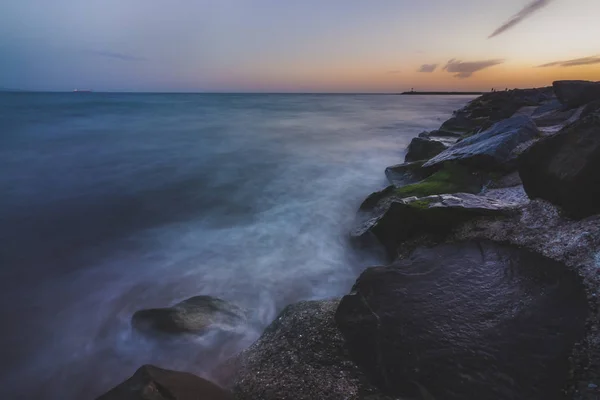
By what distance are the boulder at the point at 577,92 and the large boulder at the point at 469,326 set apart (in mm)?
14734

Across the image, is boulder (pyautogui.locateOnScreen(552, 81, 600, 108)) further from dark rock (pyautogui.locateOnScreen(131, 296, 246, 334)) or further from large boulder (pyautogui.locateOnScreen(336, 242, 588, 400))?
dark rock (pyautogui.locateOnScreen(131, 296, 246, 334))

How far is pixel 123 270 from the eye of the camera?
6879 mm

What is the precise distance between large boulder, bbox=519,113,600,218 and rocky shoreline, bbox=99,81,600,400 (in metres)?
0.02

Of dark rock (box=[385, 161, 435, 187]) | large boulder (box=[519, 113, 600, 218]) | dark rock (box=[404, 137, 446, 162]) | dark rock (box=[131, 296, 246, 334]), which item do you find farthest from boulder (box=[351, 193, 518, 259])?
dark rock (box=[404, 137, 446, 162])

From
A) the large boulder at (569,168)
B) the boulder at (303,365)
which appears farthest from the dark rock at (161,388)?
the large boulder at (569,168)

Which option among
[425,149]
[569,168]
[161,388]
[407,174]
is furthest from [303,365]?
[425,149]

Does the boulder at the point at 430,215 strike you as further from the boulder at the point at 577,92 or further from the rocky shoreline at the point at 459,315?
the boulder at the point at 577,92

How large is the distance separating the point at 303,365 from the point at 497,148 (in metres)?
7.38

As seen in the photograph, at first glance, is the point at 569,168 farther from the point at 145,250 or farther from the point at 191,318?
the point at 145,250

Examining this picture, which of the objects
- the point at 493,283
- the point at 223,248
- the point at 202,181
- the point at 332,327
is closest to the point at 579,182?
the point at 493,283

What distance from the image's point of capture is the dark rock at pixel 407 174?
32.0 feet

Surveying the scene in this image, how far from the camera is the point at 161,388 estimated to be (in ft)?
9.04

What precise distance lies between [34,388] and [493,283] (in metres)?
5.81

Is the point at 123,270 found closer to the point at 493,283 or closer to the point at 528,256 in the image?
the point at 493,283
